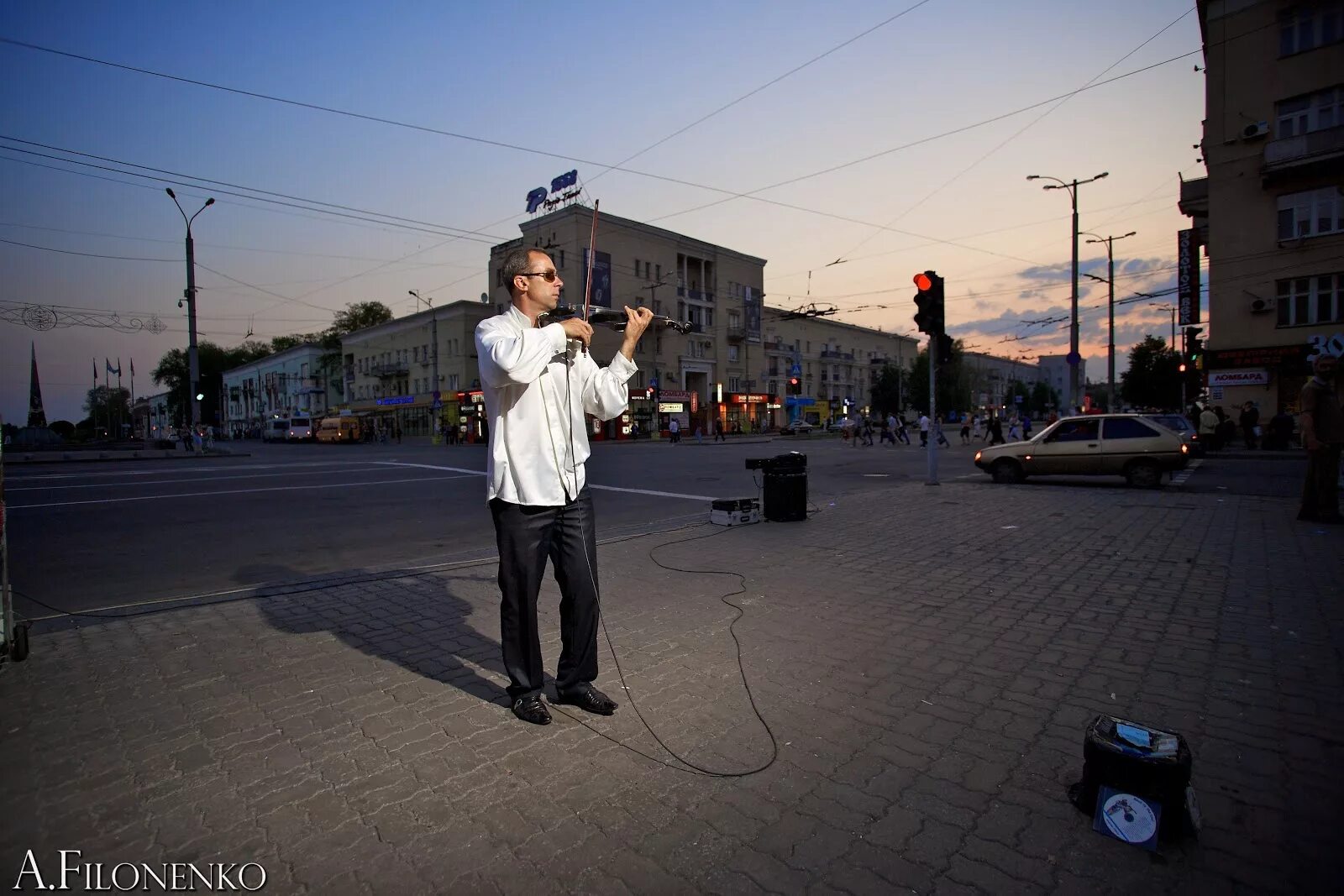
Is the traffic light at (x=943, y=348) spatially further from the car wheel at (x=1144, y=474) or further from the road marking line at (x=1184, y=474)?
the road marking line at (x=1184, y=474)

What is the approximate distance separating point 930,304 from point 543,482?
39.3ft

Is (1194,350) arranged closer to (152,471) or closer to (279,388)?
(152,471)

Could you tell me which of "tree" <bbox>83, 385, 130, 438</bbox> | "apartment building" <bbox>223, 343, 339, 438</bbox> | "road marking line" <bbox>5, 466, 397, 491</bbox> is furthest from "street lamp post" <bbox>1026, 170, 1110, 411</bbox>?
"tree" <bbox>83, 385, 130, 438</bbox>

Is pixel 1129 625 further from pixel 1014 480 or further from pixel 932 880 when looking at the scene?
pixel 1014 480

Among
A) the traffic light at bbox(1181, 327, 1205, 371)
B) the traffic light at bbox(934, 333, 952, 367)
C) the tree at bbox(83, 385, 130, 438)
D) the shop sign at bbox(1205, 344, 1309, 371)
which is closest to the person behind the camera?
the traffic light at bbox(934, 333, 952, 367)

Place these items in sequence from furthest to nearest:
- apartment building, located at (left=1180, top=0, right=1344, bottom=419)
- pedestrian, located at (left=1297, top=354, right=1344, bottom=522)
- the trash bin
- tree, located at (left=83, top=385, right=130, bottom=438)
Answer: tree, located at (left=83, top=385, right=130, bottom=438), apartment building, located at (left=1180, top=0, right=1344, bottom=419), the trash bin, pedestrian, located at (left=1297, top=354, right=1344, bottom=522)

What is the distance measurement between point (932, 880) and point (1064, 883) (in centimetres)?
39

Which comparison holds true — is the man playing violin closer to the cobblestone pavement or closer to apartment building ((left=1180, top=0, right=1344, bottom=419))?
the cobblestone pavement

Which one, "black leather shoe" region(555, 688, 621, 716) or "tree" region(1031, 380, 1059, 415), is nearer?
"black leather shoe" region(555, 688, 621, 716)

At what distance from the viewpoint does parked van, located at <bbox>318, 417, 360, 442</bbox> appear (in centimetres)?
5556

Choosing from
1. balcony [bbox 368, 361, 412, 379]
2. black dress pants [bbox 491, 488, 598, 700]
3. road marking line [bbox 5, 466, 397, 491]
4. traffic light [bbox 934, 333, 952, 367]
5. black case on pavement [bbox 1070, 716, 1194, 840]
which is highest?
balcony [bbox 368, 361, 412, 379]

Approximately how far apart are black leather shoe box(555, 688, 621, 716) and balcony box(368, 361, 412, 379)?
227ft

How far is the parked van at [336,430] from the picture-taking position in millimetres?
55562

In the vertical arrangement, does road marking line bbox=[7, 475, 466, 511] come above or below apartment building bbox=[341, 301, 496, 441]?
below
